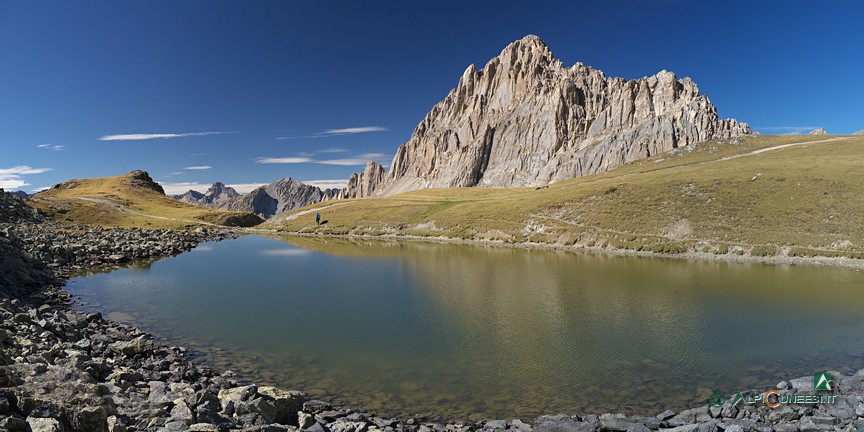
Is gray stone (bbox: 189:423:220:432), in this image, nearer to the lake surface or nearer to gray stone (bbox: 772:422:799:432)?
the lake surface

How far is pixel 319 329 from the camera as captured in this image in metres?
24.6

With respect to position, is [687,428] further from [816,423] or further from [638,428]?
[816,423]

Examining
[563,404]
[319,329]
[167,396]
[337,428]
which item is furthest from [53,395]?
[563,404]

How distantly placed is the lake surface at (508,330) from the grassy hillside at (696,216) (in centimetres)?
1198

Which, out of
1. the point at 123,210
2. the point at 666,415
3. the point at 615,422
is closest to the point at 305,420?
the point at 615,422

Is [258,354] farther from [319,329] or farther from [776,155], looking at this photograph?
[776,155]

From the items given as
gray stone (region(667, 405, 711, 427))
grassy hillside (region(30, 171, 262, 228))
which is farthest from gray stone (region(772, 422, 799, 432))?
grassy hillside (region(30, 171, 262, 228))

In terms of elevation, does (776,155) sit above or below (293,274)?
above

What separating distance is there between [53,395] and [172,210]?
166 meters

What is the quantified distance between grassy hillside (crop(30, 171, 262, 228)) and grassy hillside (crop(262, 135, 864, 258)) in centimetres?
5179

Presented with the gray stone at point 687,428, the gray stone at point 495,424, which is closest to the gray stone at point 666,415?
the gray stone at point 687,428

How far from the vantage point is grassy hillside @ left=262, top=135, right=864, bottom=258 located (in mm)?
54906
